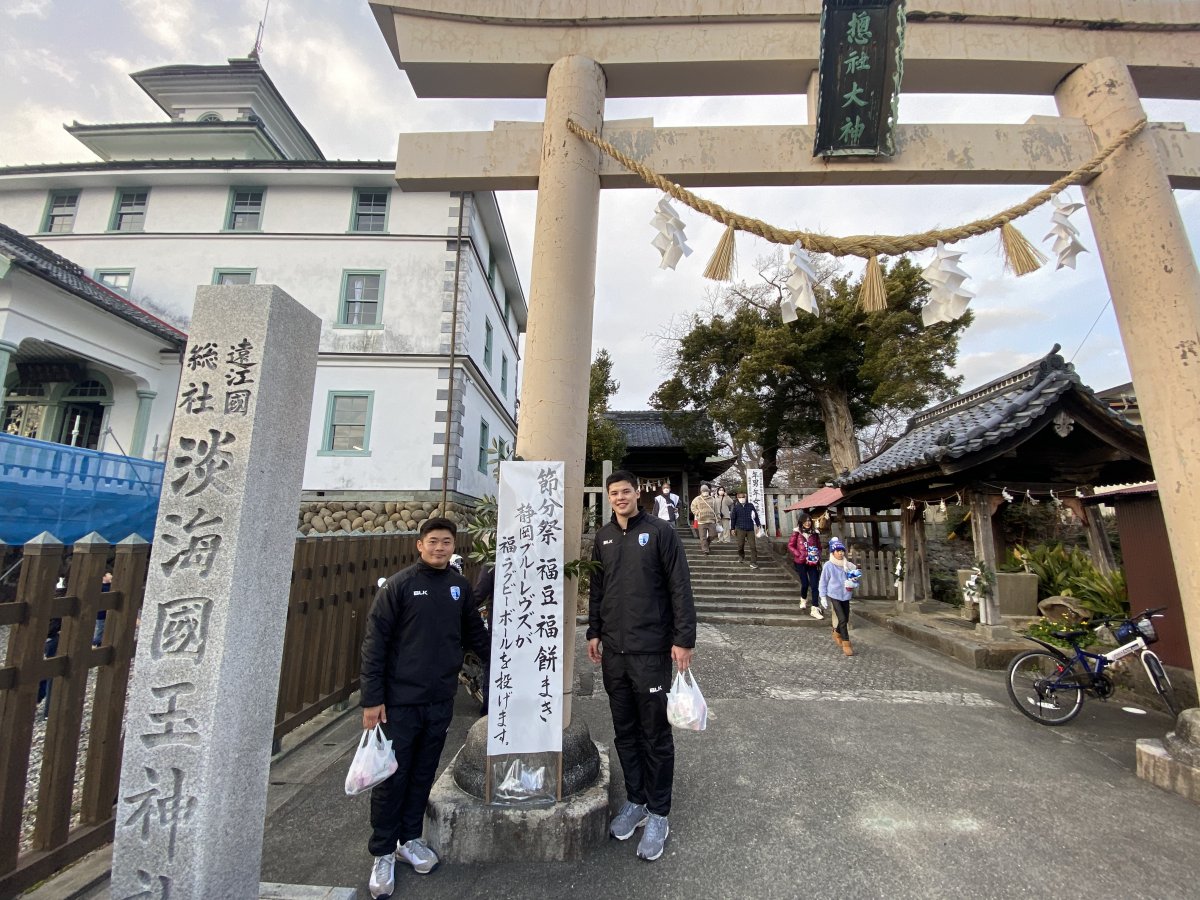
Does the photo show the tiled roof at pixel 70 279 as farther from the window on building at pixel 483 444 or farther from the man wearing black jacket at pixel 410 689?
the man wearing black jacket at pixel 410 689

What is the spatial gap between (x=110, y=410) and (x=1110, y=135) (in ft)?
63.8

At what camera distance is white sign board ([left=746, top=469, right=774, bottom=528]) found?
1462 cm

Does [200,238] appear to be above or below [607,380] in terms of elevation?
above

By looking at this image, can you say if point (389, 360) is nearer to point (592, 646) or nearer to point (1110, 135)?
point (592, 646)

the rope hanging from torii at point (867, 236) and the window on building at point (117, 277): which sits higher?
the window on building at point (117, 277)

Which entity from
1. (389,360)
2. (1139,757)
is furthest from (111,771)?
(389,360)

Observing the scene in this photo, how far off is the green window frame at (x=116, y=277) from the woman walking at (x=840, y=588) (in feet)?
64.2

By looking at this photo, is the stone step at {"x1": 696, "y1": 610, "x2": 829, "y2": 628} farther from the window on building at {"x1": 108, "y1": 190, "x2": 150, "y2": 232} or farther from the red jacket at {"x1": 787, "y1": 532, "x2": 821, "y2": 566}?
the window on building at {"x1": 108, "y1": 190, "x2": 150, "y2": 232}

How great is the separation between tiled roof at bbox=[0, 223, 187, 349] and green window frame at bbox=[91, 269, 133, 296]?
0.34 metres

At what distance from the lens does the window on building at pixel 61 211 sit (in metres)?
15.0

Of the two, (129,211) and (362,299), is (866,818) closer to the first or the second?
(362,299)

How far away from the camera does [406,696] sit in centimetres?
263

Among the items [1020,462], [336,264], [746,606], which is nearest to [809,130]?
[1020,462]

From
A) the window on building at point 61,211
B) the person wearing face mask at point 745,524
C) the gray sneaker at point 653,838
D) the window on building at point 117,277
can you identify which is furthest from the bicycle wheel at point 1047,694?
the window on building at point 61,211
